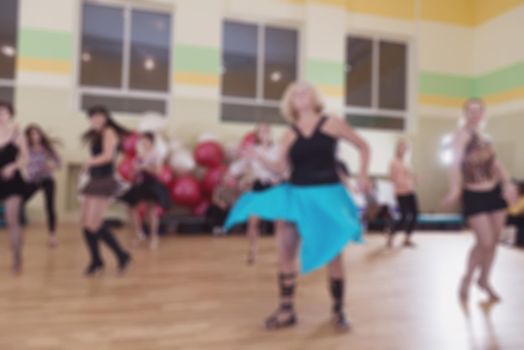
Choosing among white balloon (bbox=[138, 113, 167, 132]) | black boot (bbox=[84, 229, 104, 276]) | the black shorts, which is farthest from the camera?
white balloon (bbox=[138, 113, 167, 132])

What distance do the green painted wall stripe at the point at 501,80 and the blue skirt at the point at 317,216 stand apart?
7742 mm

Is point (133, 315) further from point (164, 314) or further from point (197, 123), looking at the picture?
point (197, 123)

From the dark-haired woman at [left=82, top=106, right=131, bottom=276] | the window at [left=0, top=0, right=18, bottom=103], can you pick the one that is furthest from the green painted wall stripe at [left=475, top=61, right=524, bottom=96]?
the window at [left=0, top=0, right=18, bottom=103]

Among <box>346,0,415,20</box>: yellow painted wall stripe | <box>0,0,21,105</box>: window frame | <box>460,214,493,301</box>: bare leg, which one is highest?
<box>346,0,415,20</box>: yellow painted wall stripe

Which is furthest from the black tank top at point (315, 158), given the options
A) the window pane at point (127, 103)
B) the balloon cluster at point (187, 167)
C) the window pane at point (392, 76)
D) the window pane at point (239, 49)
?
the window pane at point (392, 76)

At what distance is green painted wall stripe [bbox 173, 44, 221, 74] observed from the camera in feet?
25.1

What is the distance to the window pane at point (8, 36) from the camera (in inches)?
289

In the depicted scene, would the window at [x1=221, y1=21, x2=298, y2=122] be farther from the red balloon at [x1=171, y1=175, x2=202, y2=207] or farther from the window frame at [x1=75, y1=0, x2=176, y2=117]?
the red balloon at [x1=171, y1=175, x2=202, y2=207]

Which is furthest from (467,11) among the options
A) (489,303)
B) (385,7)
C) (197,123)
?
(489,303)

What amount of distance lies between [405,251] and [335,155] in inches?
142

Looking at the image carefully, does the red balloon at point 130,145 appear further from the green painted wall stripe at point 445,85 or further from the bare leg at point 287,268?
the green painted wall stripe at point 445,85

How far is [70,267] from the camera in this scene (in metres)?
3.78

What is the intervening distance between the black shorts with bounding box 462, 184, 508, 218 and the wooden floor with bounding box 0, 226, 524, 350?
0.65m

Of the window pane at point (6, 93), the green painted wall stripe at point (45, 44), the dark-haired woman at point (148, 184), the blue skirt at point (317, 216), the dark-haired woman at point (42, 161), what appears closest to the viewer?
the blue skirt at point (317, 216)
